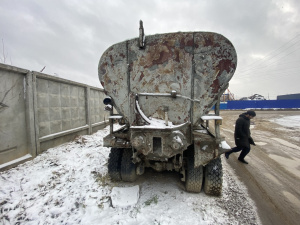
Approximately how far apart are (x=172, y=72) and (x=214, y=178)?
78.6 inches

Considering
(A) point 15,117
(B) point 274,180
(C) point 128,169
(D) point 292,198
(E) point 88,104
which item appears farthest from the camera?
(E) point 88,104

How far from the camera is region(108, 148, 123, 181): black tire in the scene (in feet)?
9.48

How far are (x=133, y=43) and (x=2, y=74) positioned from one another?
3362 mm

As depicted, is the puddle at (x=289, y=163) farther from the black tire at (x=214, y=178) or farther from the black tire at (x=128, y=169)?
the black tire at (x=128, y=169)

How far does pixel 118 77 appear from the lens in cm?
242

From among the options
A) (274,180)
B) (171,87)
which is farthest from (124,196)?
(274,180)

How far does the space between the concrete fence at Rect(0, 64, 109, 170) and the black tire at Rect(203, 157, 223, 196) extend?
14.8ft

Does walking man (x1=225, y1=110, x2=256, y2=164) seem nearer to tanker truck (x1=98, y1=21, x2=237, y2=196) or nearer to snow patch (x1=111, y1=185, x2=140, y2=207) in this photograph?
tanker truck (x1=98, y1=21, x2=237, y2=196)

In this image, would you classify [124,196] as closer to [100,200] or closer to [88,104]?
[100,200]

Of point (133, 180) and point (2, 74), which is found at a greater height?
point (2, 74)

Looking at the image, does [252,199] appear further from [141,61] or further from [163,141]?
[141,61]

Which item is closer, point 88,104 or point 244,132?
point 244,132

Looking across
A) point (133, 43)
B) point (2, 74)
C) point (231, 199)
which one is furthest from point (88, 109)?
point (231, 199)

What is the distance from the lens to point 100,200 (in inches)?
95.5
